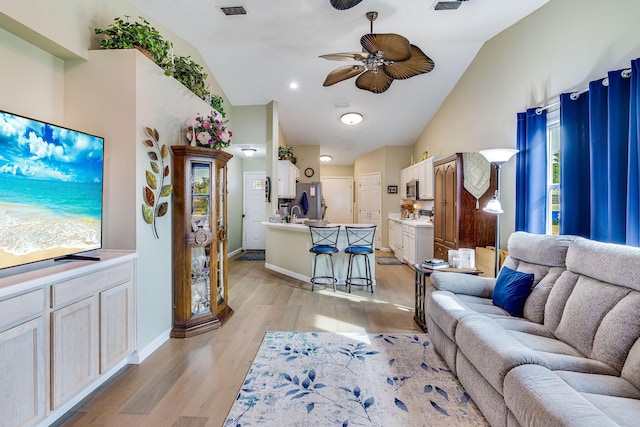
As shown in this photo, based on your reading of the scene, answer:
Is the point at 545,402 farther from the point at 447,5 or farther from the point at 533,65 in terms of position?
the point at 447,5

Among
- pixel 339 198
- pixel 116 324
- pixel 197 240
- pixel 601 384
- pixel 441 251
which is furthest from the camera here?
pixel 339 198

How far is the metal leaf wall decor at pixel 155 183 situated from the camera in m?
2.64

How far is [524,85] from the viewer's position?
3609mm

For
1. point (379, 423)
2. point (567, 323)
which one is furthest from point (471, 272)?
point (379, 423)

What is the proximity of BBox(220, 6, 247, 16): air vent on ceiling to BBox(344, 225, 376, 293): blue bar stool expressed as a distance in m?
3.09

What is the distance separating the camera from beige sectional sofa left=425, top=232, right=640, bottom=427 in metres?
1.32

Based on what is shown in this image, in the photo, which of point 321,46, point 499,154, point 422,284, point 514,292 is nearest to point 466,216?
point 499,154

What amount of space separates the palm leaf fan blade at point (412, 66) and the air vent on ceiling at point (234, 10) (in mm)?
1761

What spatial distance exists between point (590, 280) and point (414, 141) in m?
6.35

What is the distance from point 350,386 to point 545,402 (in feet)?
4.15

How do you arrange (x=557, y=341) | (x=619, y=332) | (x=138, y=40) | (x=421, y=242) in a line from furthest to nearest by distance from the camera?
1. (x=421, y=242)
2. (x=138, y=40)
3. (x=557, y=341)
4. (x=619, y=332)

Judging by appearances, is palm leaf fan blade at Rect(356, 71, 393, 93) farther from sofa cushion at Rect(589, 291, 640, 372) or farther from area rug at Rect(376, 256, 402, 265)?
area rug at Rect(376, 256, 402, 265)

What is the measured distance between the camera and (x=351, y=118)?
20.9 feet

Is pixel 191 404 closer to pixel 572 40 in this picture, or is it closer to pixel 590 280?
pixel 590 280
